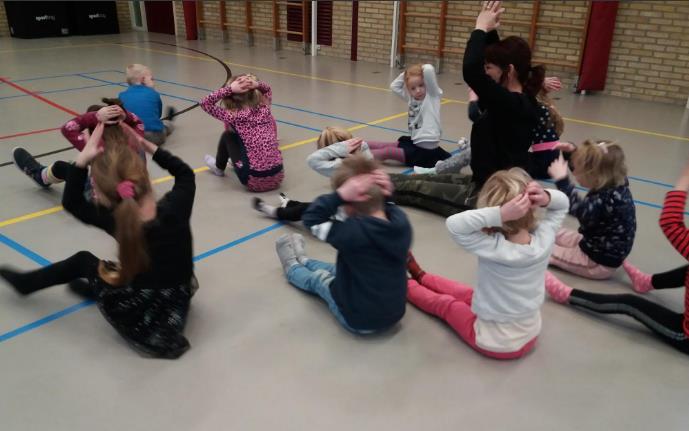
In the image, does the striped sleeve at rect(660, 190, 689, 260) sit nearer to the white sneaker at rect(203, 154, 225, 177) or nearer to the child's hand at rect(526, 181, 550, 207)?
the child's hand at rect(526, 181, 550, 207)

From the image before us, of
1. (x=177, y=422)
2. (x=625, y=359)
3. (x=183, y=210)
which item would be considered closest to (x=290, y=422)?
(x=177, y=422)

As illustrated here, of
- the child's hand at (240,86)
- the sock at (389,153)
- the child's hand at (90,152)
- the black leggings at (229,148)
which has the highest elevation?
the child's hand at (240,86)

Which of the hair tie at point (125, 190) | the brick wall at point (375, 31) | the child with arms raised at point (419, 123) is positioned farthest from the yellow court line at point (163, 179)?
the brick wall at point (375, 31)

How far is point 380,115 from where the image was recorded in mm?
5703

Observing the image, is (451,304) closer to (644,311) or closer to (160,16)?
(644,311)

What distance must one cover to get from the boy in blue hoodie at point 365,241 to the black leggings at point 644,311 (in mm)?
839

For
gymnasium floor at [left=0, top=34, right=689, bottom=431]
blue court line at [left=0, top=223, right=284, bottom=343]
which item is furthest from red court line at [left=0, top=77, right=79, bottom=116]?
blue court line at [left=0, top=223, right=284, bottom=343]

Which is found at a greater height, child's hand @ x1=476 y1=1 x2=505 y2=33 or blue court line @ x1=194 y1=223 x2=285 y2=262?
child's hand @ x1=476 y1=1 x2=505 y2=33

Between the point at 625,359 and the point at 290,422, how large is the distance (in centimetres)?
130

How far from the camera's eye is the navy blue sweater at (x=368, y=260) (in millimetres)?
1938

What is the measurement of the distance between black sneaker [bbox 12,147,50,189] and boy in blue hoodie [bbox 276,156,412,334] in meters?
2.39

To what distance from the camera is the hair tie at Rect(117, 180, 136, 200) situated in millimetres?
1900

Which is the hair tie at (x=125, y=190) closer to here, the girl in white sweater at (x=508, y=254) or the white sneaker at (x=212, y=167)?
the girl in white sweater at (x=508, y=254)

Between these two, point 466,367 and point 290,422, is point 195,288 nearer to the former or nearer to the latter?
point 290,422
